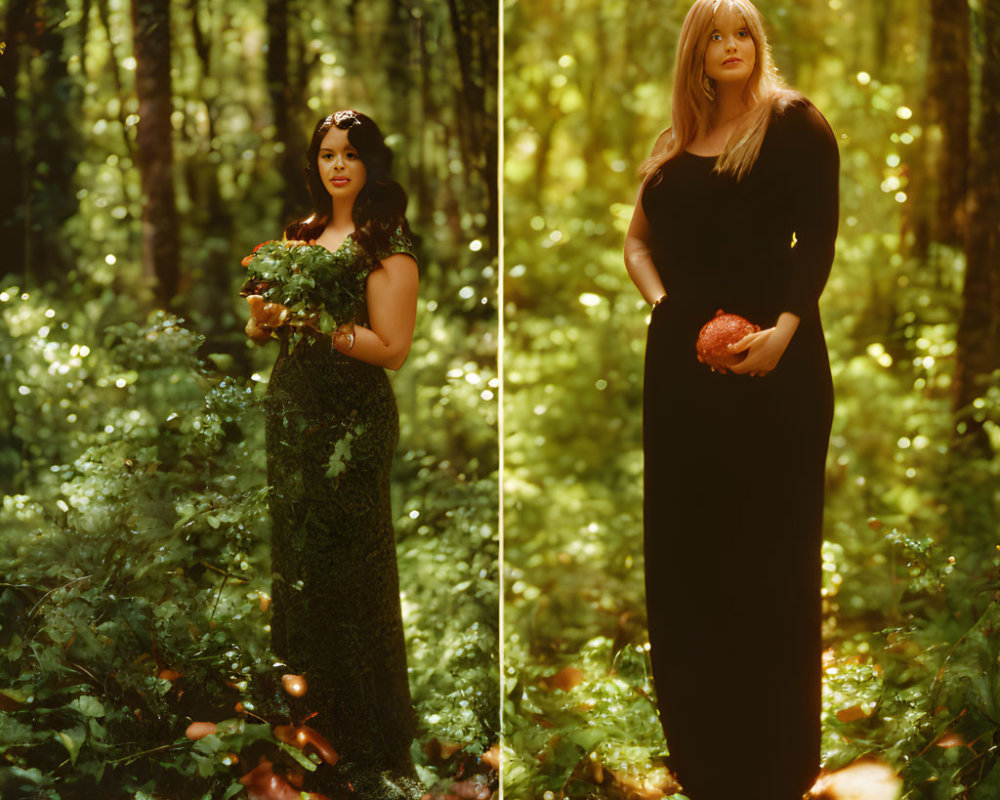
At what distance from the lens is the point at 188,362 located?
9.21 ft

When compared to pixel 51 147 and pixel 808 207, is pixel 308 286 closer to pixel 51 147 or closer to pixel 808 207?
pixel 51 147

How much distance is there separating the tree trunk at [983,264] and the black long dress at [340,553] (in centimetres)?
183

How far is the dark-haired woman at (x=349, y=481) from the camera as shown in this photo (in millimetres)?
2725

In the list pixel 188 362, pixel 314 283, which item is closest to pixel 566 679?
pixel 314 283

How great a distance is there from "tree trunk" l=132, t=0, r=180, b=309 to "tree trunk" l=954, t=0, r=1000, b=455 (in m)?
2.58

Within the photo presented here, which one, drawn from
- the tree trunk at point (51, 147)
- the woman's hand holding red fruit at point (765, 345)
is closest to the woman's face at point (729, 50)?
the woman's hand holding red fruit at point (765, 345)

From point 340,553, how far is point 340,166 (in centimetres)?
124

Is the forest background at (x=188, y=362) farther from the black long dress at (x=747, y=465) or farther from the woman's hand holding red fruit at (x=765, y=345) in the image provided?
the woman's hand holding red fruit at (x=765, y=345)

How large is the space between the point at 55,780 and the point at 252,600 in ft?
2.83

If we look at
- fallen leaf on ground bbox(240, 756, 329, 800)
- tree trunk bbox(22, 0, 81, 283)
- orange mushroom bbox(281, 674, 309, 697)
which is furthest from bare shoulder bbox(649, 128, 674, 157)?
fallen leaf on ground bbox(240, 756, 329, 800)

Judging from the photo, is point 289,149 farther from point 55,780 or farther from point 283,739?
point 55,780

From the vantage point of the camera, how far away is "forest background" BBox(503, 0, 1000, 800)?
2701 mm

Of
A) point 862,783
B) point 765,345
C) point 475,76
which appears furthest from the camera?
point 475,76

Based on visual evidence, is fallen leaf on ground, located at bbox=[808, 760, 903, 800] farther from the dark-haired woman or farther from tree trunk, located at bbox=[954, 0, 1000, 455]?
the dark-haired woman
